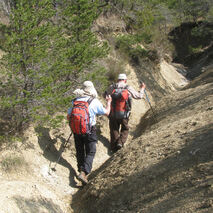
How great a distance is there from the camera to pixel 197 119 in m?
5.80

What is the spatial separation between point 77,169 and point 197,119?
3.00m

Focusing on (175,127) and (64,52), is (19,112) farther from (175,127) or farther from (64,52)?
(175,127)

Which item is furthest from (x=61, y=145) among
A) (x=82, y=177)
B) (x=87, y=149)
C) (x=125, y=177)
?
(x=125, y=177)

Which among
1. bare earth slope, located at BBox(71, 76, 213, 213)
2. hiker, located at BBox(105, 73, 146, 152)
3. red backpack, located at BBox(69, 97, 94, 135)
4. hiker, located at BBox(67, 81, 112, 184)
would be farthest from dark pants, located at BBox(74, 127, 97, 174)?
hiker, located at BBox(105, 73, 146, 152)

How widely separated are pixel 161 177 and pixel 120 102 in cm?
298

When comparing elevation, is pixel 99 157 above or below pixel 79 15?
below

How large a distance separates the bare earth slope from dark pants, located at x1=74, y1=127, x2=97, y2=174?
1.18ft

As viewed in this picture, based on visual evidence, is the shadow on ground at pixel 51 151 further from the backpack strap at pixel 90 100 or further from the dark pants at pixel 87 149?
the backpack strap at pixel 90 100

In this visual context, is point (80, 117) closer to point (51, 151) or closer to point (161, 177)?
point (51, 151)

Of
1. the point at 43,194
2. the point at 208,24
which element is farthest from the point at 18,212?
the point at 208,24

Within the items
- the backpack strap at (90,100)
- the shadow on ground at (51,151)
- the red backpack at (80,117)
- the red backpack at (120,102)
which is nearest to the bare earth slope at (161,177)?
the shadow on ground at (51,151)

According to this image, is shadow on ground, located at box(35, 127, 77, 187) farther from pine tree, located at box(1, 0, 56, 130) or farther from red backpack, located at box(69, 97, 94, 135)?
red backpack, located at box(69, 97, 94, 135)

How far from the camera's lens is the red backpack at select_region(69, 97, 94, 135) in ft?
15.7

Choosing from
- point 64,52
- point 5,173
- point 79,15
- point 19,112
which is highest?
point 79,15
